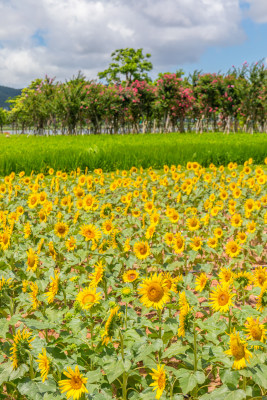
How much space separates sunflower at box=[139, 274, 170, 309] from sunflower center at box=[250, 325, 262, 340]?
16.9 inches

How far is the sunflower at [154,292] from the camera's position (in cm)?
187

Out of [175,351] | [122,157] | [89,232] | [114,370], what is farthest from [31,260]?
[122,157]

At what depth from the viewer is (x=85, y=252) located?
3.33 m

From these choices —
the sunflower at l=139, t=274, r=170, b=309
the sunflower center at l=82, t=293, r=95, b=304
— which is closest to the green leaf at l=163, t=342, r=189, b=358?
the sunflower at l=139, t=274, r=170, b=309

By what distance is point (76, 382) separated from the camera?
1509 mm

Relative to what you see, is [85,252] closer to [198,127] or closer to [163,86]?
[163,86]

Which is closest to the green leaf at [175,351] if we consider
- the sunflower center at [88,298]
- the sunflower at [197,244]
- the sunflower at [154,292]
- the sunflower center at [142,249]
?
the sunflower at [154,292]

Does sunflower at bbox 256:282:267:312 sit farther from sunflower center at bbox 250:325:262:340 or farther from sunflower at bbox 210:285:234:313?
sunflower center at bbox 250:325:262:340

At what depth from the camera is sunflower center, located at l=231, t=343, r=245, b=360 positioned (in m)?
1.49

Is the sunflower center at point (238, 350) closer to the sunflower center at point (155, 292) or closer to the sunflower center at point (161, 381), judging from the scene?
the sunflower center at point (161, 381)

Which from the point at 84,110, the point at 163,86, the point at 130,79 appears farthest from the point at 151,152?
the point at 130,79

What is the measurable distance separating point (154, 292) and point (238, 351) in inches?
20.1

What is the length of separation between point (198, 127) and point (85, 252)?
4072 cm

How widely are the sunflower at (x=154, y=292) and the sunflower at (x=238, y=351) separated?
46 centimetres
